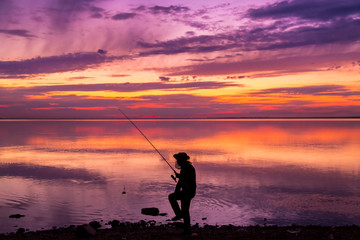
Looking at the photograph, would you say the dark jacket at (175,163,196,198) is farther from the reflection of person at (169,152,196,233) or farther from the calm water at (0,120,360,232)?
the calm water at (0,120,360,232)

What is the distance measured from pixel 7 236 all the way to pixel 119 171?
1258 cm

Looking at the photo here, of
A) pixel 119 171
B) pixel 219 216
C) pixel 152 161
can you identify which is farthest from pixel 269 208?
pixel 152 161

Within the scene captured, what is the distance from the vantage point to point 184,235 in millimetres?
9352

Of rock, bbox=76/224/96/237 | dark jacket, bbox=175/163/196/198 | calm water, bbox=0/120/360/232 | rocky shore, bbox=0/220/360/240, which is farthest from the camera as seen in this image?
calm water, bbox=0/120/360/232

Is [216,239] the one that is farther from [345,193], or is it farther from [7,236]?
[345,193]

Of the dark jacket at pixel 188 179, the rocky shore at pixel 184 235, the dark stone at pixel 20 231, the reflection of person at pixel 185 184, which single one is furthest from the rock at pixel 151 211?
the dark stone at pixel 20 231

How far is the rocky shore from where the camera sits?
9141mm

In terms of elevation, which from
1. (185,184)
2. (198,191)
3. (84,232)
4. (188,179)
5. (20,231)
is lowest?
(20,231)

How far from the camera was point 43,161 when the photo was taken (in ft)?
90.0

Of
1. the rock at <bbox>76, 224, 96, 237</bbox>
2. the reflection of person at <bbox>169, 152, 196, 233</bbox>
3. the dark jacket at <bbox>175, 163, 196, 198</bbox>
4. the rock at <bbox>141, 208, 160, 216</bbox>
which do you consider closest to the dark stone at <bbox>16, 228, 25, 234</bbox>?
the rock at <bbox>76, 224, 96, 237</bbox>

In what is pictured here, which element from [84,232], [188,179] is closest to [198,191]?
[188,179]

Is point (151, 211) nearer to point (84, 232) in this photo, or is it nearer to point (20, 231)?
point (84, 232)

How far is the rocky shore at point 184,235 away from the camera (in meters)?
9.14

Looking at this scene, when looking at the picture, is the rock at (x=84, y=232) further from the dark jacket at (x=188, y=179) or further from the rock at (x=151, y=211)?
the rock at (x=151, y=211)
